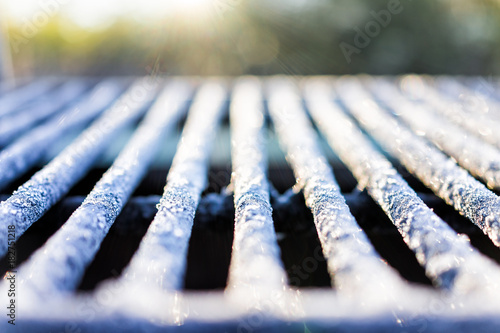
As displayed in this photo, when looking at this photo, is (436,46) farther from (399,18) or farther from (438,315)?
(438,315)

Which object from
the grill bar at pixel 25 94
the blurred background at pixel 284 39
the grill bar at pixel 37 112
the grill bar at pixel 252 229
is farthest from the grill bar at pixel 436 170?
the blurred background at pixel 284 39

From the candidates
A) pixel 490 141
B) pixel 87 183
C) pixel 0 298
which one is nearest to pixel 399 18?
pixel 490 141

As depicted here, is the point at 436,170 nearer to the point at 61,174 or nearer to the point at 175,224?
the point at 175,224

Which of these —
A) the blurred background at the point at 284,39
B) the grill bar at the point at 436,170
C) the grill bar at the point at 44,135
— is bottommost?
the blurred background at the point at 284,39

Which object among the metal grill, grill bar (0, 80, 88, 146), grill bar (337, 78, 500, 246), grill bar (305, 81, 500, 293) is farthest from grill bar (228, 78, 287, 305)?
grill bar (0, 80, 88, 146)

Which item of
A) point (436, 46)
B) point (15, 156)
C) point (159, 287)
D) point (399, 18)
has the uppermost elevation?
point (159, 287)

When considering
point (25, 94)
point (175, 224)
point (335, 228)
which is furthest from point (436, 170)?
point (25, 94)

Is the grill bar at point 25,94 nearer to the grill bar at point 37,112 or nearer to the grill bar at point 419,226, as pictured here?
the grill bar at point 37,112
